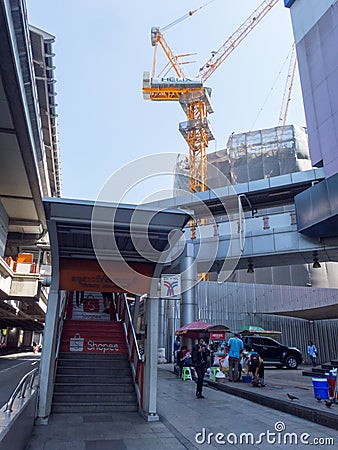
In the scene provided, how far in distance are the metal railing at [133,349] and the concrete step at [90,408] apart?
31 cm

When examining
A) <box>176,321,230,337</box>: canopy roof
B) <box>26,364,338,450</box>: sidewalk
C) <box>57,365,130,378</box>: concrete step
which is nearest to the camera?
<box>26,364,338,450</box>: sidewalk

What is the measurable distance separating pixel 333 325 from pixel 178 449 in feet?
87.9

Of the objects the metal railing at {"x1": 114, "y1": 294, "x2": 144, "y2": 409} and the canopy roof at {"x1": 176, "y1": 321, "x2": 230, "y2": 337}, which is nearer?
the metal railing at {"x1": 114, "y1": 294, "x2": 144, "y2": 409}

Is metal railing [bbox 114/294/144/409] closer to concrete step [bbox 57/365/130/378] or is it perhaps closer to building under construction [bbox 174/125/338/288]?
concrete step [bbox 57/365/130/378]

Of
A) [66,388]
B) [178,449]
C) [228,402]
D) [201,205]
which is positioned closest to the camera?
[178,449]

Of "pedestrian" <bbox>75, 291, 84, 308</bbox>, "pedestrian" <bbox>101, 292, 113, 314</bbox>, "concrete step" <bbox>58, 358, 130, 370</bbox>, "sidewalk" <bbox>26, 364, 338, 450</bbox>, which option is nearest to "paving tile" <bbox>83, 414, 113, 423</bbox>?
"sidewalk" <bbox>26, 364, 338, 450</bbox>

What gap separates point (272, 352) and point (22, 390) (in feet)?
59.3

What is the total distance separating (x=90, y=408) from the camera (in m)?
7.79

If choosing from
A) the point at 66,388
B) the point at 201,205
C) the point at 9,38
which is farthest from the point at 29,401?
the point at 201,205

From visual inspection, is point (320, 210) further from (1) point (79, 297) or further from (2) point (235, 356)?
(1) point (79, 297)

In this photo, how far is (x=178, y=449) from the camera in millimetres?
5371

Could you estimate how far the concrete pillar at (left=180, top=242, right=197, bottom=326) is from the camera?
733 inches

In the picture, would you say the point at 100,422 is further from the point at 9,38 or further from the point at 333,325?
the point at 333,325

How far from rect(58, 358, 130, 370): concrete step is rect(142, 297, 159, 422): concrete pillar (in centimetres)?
215
